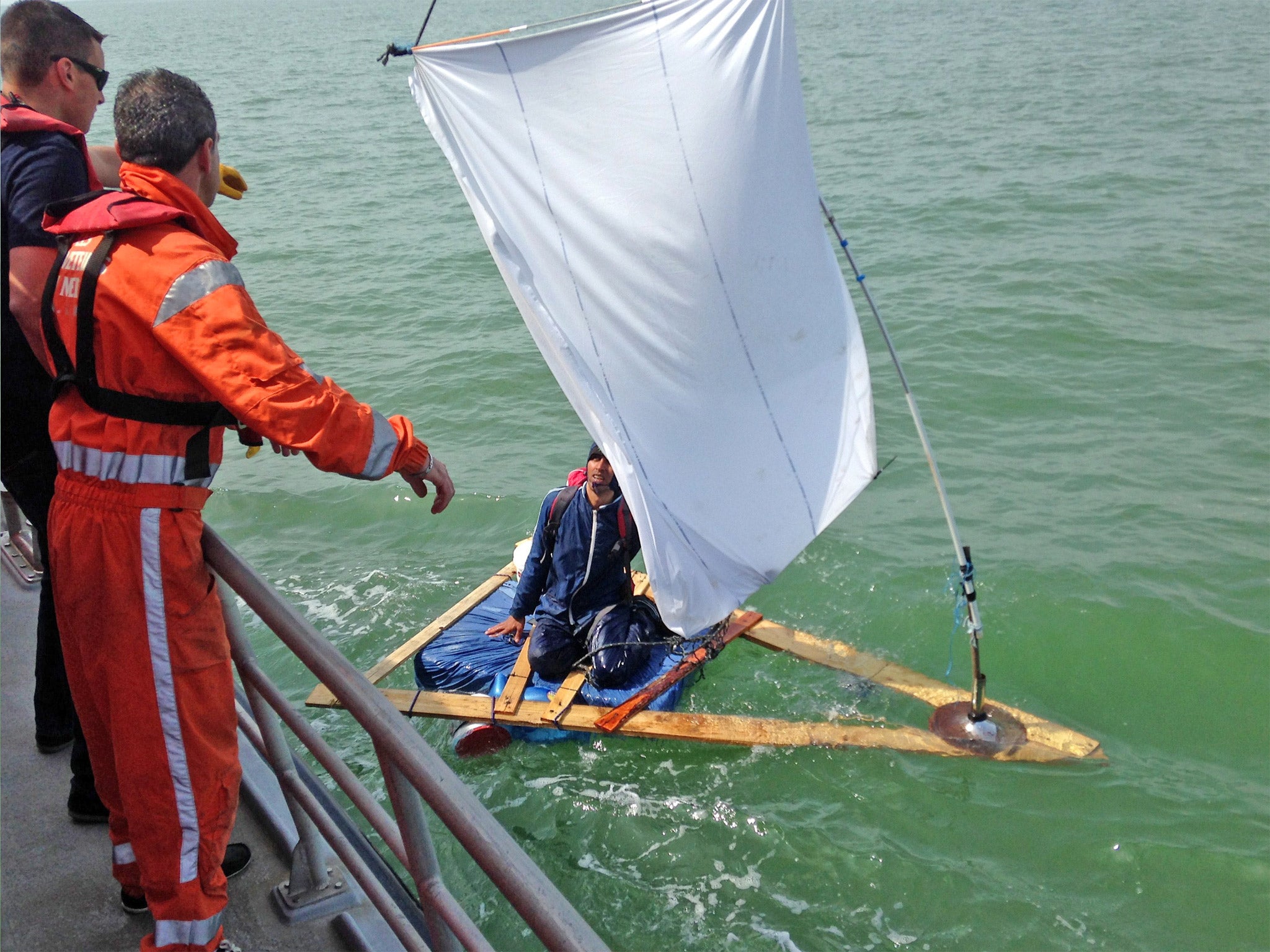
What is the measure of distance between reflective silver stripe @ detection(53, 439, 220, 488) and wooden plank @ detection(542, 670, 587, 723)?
3.47 metres

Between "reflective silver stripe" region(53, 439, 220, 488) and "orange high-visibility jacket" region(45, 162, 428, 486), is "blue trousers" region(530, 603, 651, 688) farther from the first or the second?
"reflective silver stripe" region(53, 439, 220, 488)

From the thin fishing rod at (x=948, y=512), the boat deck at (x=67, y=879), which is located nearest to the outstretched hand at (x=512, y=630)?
the thin fishing rod at (x=948, y=512)

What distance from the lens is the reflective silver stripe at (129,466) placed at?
2051 millimetres

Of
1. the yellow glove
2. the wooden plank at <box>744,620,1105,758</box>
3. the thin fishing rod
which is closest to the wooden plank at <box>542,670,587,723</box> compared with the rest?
the wooden plank at <box>744,620,1105,758</box>

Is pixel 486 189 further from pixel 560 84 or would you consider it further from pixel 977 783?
pixel 977 783

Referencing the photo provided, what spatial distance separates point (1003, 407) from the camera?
30.9 ft

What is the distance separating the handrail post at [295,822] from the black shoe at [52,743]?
3.47ft

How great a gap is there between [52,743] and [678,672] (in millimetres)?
3208

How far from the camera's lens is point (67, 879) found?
2.66m

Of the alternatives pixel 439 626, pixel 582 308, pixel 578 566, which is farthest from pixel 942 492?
pixel 439 626

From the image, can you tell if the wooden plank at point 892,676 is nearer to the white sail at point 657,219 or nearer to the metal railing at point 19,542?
the white sail at point 657,219

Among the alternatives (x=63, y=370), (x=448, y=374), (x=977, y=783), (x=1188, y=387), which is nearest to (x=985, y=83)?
(x=1188, y=387)

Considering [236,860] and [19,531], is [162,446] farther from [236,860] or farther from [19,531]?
[19,531]

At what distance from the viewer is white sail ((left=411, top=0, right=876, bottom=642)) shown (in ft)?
14.1
